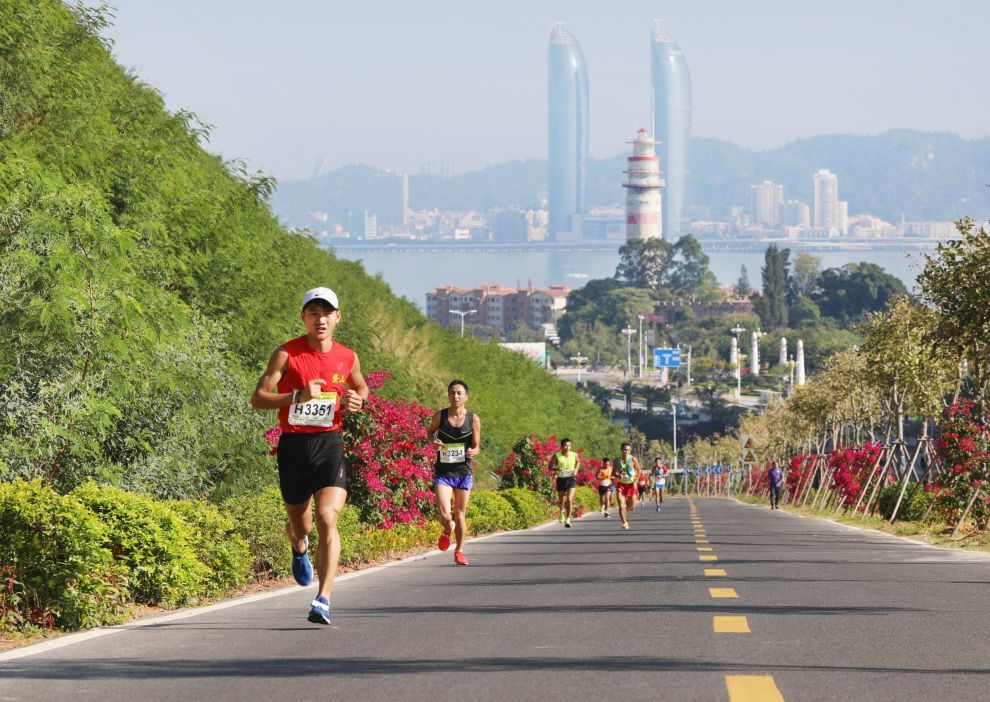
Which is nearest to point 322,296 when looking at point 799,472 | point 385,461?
point 385,461

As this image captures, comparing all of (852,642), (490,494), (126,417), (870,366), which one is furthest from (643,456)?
(852,642)

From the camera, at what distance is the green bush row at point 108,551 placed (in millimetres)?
11500

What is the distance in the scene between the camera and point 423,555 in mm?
22266

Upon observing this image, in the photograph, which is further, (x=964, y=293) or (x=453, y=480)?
(x=964, y=293)

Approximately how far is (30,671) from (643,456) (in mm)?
168904

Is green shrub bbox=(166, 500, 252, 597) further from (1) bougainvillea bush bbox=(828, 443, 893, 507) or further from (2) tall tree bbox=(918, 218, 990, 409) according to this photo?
(1) bougainvillea bush bbox=(828, 443, 893, 507)

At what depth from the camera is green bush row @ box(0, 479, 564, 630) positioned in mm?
11500

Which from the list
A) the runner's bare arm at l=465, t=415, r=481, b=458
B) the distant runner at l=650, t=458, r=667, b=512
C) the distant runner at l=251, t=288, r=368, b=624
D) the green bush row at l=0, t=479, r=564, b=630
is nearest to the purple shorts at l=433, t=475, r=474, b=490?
the runner's bare arm at l=465, t=415, r=481, b=458

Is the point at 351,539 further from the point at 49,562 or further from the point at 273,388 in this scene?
the point at 273,388

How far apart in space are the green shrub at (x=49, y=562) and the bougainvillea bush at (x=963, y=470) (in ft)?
61.6

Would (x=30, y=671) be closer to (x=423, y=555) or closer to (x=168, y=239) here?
(x=423, y=555)

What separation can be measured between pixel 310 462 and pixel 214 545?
11.7 ft

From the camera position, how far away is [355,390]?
37.6 ft

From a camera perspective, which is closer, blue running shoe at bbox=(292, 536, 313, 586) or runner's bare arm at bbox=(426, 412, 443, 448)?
blue running shoe at bbox=(292, 536, 313, 586)
